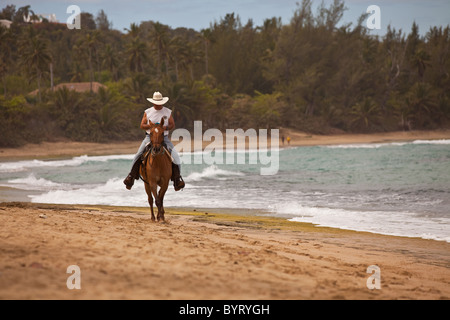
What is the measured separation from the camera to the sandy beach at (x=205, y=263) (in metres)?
4.65

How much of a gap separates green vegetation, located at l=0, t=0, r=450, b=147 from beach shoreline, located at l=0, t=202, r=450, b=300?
141 feet

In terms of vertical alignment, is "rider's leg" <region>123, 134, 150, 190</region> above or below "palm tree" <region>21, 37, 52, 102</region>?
below

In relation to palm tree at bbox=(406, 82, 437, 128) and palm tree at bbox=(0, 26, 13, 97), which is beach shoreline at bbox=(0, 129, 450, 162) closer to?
palm tree at bbox=(406, 82, 437, 128)

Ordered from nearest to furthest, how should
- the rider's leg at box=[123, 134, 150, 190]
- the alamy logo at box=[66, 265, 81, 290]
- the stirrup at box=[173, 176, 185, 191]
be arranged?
the alamy logo at box=[66, 265, 81, 290]
the rider's leg at box=[123, 134, 150, 190]
the stirrup at box=[173, 176, 185, 191]

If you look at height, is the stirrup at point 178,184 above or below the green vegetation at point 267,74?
below

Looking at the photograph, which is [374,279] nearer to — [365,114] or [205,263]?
[205,263]

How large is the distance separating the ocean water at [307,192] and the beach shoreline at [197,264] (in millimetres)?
2810

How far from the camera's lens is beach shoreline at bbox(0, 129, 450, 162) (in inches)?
1540

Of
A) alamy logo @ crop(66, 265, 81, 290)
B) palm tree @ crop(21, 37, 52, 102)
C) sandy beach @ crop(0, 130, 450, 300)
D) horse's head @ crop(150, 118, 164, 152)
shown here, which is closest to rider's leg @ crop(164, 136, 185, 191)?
horse's head @ crop(150, 118, 164, 152)

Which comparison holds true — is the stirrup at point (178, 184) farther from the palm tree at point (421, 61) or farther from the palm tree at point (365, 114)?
the palm tree at point (421, 61)

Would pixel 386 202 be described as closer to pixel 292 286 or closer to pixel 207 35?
pixel 292 286

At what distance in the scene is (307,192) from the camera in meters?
17.8

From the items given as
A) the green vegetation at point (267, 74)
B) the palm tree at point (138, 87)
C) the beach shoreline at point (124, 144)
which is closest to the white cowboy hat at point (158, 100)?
the beach shoreline at point (124, 144)

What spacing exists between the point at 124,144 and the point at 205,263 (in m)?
43.7
